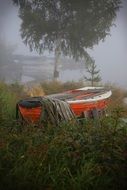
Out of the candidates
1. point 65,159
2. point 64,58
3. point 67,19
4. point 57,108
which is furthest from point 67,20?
point 65,159

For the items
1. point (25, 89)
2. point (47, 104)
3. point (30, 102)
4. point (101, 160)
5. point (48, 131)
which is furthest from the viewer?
point (25, 89)

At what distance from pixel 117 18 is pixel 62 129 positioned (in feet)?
36.2

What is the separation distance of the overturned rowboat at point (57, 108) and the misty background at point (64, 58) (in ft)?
19.3

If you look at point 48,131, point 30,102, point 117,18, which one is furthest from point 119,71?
point 48,131

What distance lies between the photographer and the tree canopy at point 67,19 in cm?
1498

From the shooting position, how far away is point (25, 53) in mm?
18203

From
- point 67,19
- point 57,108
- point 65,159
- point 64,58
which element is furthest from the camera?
point 64,58

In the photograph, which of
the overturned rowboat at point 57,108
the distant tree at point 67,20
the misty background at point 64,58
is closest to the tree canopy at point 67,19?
the distant tree at point 67,20

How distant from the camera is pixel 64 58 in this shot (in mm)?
18641

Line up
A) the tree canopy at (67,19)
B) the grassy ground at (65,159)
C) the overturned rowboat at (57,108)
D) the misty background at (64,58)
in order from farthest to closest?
the misty background at (64,58) → the tree canopy at (67,19) → the overturned rowboat at (57,108) → the grassy ground at (65,159)

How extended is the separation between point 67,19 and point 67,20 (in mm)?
42

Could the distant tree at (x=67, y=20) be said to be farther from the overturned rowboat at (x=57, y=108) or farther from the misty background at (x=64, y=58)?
the overturned rowboat at (x=57, y=108)

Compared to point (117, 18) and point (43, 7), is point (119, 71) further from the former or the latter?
point (43, 7)

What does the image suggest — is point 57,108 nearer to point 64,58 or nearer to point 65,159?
point 65,159
